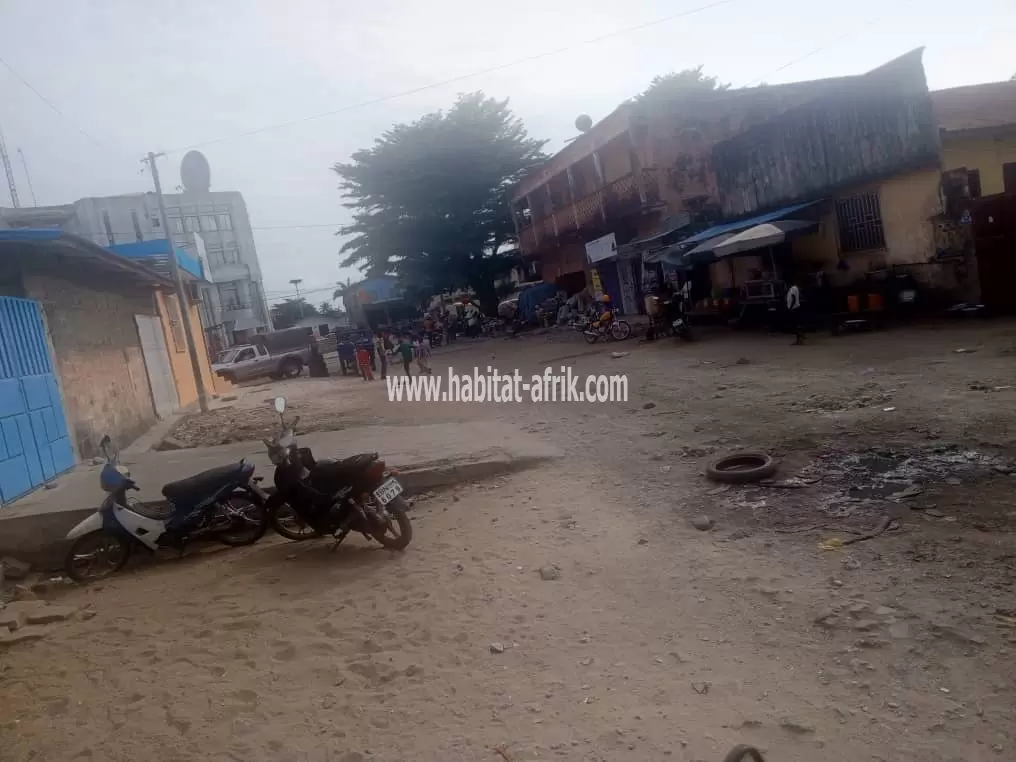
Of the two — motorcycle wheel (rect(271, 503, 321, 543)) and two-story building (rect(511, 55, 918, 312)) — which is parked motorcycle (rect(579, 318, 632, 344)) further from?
motorcycle wheel (rect(271, 503, 321, 543))

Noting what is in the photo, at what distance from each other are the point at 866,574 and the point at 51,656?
4950 millimetres

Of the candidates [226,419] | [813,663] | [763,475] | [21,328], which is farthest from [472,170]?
[813,663]

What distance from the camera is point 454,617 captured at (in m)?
4.27

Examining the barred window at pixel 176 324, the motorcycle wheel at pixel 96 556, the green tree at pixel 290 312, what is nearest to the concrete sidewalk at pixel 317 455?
the motorcycle wheel at pixel 96 556

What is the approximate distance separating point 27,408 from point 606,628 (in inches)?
276

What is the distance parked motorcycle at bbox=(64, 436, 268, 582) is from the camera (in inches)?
229

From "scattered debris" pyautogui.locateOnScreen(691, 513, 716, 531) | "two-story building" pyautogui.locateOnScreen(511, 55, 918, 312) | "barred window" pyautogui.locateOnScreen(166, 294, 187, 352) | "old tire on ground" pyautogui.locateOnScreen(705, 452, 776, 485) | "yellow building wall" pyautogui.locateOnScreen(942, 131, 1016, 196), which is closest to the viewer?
"scattered debris" pyautogui.locateOnScreen(691, 513, 716, 531)

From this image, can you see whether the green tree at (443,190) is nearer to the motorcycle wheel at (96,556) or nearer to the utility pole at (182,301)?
the utility pole at (182,301)

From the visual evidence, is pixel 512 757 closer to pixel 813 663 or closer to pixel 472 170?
pixel 813 663

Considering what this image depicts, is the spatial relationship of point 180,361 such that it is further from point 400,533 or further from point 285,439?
point 400,533

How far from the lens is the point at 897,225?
14.4 m

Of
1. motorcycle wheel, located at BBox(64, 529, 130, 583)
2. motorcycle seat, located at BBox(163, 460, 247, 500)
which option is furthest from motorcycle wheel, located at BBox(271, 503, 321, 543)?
motorcycle wheel, located at BBox(64, 529, 130, 583)

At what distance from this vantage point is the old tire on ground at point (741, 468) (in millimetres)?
5910

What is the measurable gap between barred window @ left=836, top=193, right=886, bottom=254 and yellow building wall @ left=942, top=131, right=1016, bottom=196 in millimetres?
1505
